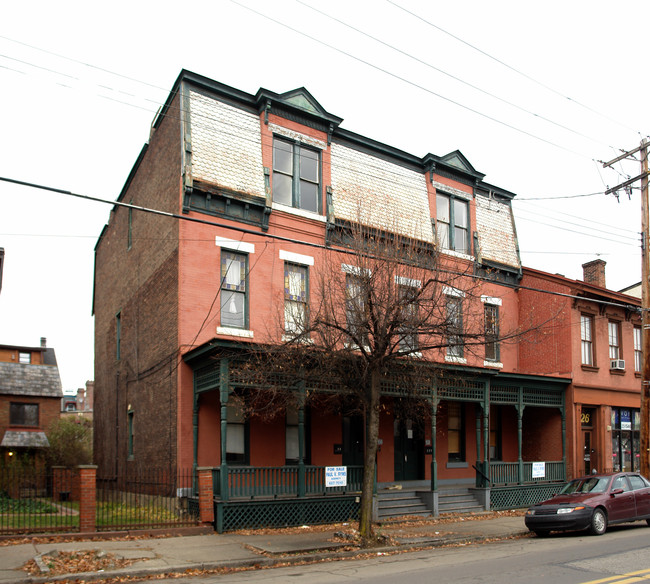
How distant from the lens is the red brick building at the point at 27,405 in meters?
31.9

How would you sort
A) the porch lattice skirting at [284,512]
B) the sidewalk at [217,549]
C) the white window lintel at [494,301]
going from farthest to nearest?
the white window lintel at [494,301] < the porch lattice skirting at [284,512] < the sidewalk at [217,549]

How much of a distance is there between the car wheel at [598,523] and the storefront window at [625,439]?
36.2 feet

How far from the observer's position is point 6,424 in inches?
1297

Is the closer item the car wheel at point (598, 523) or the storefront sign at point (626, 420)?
the car wheel at point (598, 523)

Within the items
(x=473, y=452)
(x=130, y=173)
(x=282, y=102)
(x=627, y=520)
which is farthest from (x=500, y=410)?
(x=130, y=173)

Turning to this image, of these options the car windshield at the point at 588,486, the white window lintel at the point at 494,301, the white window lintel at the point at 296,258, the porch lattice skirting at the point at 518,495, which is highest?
the white window lintel at the point at 296,258

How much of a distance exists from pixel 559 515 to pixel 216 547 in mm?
7520

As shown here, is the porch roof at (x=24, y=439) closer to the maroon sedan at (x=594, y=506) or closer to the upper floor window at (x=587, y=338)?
the upper floor window at (x=587, y=338)

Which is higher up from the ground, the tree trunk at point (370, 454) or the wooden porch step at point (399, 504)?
the tree trunk at point (370, 454)

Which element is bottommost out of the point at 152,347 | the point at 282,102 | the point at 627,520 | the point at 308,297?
the point at 627,520

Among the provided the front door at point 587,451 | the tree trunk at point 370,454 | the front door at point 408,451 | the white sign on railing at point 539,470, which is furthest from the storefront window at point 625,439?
the tree trunk at point 370,454

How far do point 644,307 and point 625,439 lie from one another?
8.40 m

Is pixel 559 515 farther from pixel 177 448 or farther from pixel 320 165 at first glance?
pixel 320 165

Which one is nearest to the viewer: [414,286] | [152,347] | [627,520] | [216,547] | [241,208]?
[216,547]
